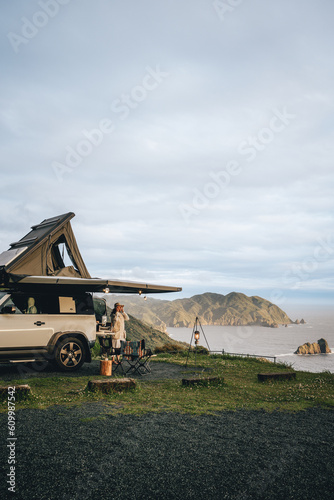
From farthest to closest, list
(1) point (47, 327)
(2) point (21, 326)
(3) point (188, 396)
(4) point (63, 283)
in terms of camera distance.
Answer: (4) point (63, 283)
(1) point (47, 327)
(2) point (21, 326)
(3) point (188, 396)

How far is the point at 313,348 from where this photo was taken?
15662 cm

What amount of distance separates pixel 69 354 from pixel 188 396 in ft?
14.7

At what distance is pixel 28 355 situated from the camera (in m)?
9.73

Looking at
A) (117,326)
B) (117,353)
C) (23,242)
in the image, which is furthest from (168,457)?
(23,242)

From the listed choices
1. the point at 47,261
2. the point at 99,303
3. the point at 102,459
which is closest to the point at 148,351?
the point at 47,261

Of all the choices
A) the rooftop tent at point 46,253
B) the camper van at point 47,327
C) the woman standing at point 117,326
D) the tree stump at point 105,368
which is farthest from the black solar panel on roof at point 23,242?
the tree stump at point 105,368

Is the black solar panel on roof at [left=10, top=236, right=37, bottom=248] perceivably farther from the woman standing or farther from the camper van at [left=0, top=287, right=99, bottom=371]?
the woman standing

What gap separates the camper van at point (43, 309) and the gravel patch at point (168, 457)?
4.03 m

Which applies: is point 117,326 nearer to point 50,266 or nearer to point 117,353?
point 117,353

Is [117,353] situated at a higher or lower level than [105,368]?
higher

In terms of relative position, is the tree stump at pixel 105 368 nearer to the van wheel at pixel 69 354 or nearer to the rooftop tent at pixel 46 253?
the van wheel at pixel 69 354

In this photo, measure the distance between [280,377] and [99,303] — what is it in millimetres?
15923

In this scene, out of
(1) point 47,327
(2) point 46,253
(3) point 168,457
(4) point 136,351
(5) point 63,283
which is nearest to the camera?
(3) point 168,457

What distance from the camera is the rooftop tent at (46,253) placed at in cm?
1099
